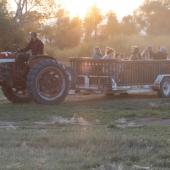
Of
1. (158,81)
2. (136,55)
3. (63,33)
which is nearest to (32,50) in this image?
(158,81)

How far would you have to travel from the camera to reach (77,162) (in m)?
8.51

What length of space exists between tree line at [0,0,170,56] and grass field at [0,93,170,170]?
63.8ft

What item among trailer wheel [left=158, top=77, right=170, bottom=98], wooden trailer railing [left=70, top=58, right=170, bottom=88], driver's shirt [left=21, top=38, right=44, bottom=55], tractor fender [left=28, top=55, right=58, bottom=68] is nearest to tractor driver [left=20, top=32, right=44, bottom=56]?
driver's shirt [left=21, top=38, right=44, bottom=55]

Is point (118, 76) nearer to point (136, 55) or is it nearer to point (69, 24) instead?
point (136, 55)

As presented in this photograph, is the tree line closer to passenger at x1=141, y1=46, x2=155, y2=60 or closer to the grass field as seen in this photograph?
passenger at x1=141, y1=46, x2=155, y2=60

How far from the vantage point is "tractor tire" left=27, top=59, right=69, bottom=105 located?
55.5 feet

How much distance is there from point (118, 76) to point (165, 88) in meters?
1.86

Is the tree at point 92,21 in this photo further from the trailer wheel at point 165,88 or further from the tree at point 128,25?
the trailer wheel at point 165,88

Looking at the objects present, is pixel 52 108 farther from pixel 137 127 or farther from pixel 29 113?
pixel 137 127

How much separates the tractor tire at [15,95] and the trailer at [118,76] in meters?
1.47

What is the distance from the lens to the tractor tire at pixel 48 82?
55.5 ft

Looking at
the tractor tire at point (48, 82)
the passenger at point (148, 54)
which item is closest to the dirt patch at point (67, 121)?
the tractor tire at point (48, 82)

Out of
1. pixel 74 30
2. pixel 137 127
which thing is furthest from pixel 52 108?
pixel 74 30

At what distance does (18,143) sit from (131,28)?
59095 millimetres
